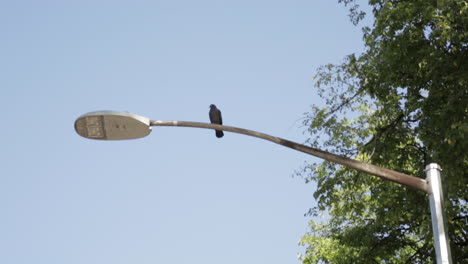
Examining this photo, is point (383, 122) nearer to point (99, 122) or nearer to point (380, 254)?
point (380, 254)

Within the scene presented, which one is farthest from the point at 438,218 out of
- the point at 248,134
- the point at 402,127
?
the point at 402,127

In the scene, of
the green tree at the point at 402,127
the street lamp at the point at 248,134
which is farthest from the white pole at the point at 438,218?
the green tree at the point at 402,127

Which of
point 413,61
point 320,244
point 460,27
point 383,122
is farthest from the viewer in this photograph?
point 320,244

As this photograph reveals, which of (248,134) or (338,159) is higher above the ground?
(248,134)

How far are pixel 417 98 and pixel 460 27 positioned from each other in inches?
97.7

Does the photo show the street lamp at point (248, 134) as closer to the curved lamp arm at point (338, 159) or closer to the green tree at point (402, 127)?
the curved lamp arm at point (338, 159)

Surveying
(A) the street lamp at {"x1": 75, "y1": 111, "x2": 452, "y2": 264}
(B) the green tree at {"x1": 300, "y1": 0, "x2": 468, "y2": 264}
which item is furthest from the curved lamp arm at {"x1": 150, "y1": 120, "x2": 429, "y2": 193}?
(B) the green tree at {"x1": 300, "y1": 0, "x2": 468, "y2": 264}

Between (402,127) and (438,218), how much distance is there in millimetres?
14817

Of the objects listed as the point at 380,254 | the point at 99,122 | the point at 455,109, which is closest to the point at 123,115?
the point at 99,122

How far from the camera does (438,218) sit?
587 centimetres

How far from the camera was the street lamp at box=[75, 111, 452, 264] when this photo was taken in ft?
19.7

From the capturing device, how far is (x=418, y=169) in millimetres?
19672

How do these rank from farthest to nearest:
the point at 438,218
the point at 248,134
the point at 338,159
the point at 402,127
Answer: the point at 402,127 → the point at 248,134 → the point at 338,159 → the point at 438,218

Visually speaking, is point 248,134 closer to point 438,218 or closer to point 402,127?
point 438,218
